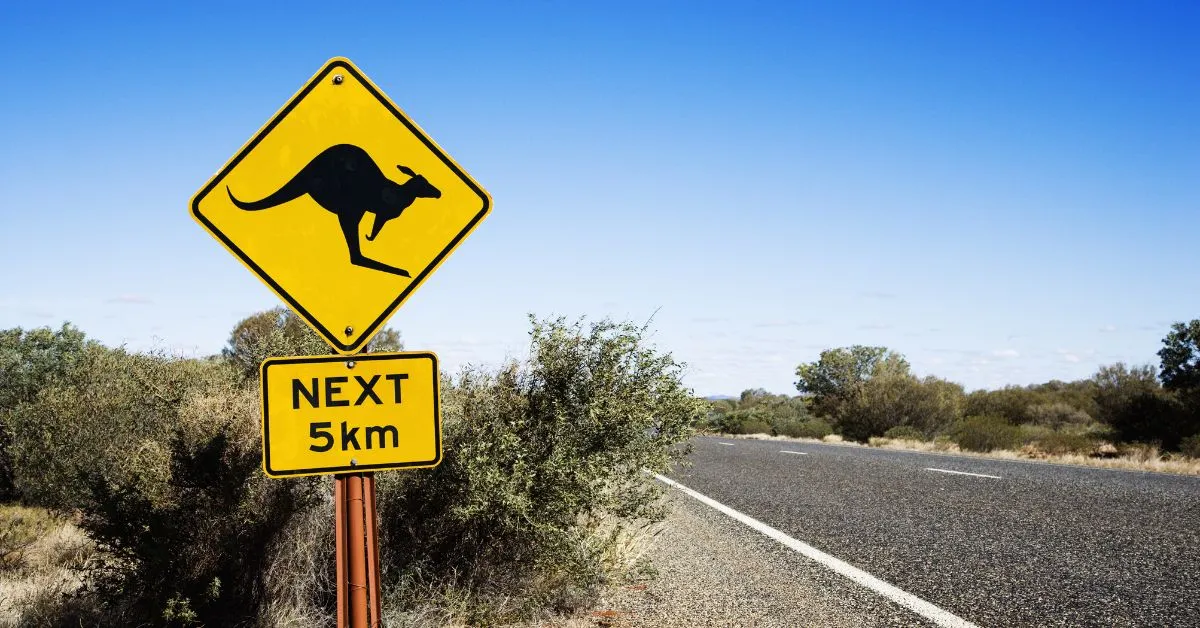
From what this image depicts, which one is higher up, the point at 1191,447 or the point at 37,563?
the point at 37,563

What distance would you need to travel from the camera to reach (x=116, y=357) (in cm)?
972

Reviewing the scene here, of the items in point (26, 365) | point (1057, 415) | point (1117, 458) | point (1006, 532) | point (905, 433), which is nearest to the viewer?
point (1006, 532)

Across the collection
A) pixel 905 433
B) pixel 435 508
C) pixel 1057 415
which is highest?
pixel 435 508

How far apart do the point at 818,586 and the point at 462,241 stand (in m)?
3.76

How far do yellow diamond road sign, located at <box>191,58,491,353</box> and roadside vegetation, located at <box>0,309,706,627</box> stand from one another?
1737mm

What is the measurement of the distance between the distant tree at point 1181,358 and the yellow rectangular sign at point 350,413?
111 ft

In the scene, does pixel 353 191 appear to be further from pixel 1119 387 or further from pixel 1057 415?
pixel 1057 415

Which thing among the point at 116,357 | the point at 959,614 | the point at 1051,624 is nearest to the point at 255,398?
the point at 959,614

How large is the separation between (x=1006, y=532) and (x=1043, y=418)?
36955 mm

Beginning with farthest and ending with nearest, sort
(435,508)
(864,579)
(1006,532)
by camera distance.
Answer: (1006,532) < (864,579) < (435,508)

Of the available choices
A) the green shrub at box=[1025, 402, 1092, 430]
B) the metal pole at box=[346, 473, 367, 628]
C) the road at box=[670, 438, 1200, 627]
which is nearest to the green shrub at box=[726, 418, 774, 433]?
the green shrub at box=[1025, 402, 1092, 430]

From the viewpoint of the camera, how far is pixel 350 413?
289 centimetres

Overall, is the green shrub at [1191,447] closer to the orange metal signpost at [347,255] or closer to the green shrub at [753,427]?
the green shrub at [753,427]

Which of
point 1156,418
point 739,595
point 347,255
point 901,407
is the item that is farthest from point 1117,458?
point 347,255
